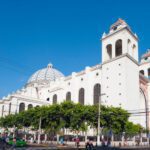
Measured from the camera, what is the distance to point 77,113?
147 ft

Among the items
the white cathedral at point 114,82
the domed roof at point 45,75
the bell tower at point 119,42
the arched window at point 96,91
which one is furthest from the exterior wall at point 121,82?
the domed roof at point 45,75

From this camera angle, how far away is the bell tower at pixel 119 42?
206ft

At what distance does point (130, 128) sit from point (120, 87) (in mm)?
12448

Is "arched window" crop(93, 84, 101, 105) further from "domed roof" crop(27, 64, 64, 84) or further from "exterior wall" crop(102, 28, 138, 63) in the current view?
"domed roof" crop(27, 64, 64, 84)

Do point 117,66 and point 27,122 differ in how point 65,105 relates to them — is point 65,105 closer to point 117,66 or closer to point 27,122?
point 27,122

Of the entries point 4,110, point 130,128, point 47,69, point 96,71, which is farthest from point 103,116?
point 47,69

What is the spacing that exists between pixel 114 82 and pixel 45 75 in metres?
54.2

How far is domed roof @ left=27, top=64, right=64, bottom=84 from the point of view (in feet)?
353

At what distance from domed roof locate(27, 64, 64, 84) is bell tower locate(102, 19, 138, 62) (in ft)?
142

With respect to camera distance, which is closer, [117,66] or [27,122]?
[27,122]

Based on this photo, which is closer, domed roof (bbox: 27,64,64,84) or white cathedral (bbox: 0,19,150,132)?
white cathedral (bbox: 0,19,150,132)

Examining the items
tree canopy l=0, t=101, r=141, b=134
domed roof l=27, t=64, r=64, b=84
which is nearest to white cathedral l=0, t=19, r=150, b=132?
tree canopy l=0, t=101, r=141, b=134

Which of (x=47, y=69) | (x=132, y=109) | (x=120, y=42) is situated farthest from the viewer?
(x=47, y=69)

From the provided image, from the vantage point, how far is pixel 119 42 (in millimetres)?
66000
